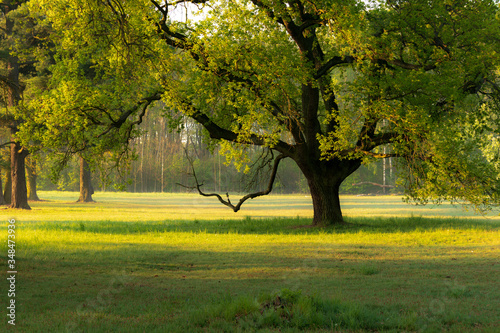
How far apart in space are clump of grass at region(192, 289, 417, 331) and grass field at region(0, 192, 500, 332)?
2 cm

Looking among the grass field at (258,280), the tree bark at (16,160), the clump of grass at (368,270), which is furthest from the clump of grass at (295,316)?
the tree bark at (16,160)

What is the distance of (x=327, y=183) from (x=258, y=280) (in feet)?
43.8

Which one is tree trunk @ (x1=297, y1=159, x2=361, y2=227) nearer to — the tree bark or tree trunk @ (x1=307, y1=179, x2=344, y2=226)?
tree trunk @ (x1=307, y1=179, x2=344, y2=226)

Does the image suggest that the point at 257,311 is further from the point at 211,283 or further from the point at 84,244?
the point at 84,244

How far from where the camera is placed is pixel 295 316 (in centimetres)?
729

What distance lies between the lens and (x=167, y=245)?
18016mm

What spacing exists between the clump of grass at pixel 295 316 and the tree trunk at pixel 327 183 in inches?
628

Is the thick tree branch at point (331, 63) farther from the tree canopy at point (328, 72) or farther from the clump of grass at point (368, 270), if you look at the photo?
the clump of grass at point (368, 270)

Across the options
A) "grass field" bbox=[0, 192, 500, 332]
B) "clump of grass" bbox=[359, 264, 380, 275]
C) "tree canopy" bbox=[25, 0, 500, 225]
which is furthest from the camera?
"tree canopy" bbox=[25, 0, 500, 225]

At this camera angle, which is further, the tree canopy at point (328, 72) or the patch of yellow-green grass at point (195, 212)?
the patch of yellow-green grass at point (195, 212)

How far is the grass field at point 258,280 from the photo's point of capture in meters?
7.31

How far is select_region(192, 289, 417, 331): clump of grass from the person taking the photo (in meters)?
7.15

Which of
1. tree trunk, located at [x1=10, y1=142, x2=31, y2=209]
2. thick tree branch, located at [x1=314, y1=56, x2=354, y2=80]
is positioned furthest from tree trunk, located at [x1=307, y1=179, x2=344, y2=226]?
tree trunk, located at [x1=10, y1=142, x2=31, y2=209]

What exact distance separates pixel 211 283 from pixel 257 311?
11.7ft
